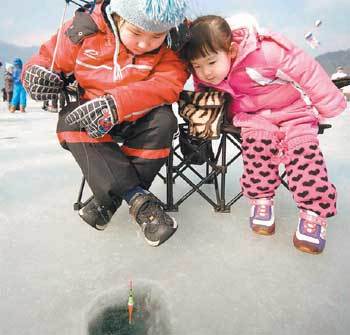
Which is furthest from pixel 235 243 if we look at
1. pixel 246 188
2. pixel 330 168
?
pixel 330 168

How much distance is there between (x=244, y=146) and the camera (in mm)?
1639

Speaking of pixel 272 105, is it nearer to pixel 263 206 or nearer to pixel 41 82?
pixel 263 206

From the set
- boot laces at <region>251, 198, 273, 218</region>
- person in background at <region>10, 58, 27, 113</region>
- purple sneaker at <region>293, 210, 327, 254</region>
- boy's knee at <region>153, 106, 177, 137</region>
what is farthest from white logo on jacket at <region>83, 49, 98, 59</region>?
person in background at <region>10, 58, 27, 113</region>

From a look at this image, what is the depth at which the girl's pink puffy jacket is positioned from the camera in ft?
5.10

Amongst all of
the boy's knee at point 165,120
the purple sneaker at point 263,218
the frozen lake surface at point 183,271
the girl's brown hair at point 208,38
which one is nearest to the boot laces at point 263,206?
the purple sneaker at point 263,218

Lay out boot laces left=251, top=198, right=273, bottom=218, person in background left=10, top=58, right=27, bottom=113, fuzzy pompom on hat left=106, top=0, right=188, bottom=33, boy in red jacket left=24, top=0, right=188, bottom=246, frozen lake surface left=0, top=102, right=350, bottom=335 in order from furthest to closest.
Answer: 1. person in background left=10, top=58, right=27, bottom=113
2. boot laces left=251, top=198, right=273, bottom=218
3. boy in red jacket left=24, top=0, right=188, bottom=246
4. fuzzy pompom on hat left=106, top=0, right=188, bottom=33
5. frozen lake surface left=0, top=102, right=350, bottom=335

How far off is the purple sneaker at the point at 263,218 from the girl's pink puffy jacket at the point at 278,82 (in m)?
0.41

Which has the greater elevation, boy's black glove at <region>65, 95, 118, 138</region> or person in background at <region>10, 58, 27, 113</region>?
boy's black glove at <region>65, 95, 118, 138</region>

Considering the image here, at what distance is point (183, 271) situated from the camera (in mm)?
1264

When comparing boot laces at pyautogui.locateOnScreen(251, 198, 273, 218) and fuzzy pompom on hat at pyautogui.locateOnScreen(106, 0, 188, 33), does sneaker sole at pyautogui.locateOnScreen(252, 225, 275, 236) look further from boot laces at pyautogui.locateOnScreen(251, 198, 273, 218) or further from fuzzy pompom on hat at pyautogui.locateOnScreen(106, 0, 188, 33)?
fuzzy pompom on hat at pyautogui.locateOnScreen(106, 0, 188, 33)

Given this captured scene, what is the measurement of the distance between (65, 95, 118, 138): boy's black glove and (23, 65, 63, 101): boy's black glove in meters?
0.22

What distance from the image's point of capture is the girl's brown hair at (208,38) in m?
1.50

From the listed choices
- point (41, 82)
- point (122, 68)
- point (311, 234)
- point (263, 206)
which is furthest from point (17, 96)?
point (311, 234)

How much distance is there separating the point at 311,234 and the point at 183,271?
58cm
